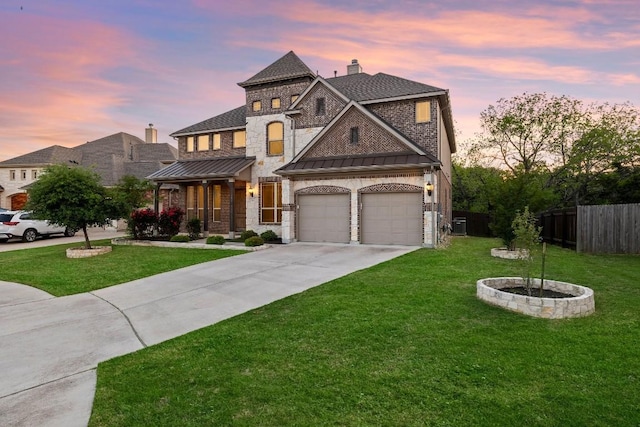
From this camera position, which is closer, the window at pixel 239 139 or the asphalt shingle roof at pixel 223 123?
the window at pixel 239 139

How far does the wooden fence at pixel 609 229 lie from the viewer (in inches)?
537

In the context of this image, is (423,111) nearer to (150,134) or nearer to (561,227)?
(561,227)

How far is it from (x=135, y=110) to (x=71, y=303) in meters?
21.0

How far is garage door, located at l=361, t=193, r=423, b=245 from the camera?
15.5 m

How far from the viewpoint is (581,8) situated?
40.5 ft

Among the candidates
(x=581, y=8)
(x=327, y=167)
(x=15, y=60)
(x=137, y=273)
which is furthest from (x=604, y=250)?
(x=15, y=60)

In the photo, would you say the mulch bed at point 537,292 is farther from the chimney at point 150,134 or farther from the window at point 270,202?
the chimney at point 150,134

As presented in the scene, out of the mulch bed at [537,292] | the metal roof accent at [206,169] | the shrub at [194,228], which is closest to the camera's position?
the mulch bed at [537,292]

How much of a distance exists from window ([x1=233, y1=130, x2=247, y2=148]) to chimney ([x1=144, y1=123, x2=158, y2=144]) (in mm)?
25966

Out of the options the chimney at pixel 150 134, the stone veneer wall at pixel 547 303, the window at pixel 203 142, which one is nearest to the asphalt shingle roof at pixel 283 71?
the window at pixel 203 142

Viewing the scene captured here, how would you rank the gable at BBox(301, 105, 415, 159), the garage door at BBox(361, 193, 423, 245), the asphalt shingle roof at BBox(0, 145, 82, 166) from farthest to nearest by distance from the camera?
the asphalt shingle roof at BBox(0, 145, 82, 166) < the gable at BBox(301, 105, 415, 159) < the garage door at BBox(361, 193, 423, 245)

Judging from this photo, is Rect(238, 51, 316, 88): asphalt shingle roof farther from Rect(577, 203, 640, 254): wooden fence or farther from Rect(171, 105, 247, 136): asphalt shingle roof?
Rect(577, 203, 640, 254): wooden fence

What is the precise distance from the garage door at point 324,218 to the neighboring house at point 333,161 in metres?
0.05

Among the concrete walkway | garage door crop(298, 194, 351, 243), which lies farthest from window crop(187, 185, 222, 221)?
the concrete walkway
